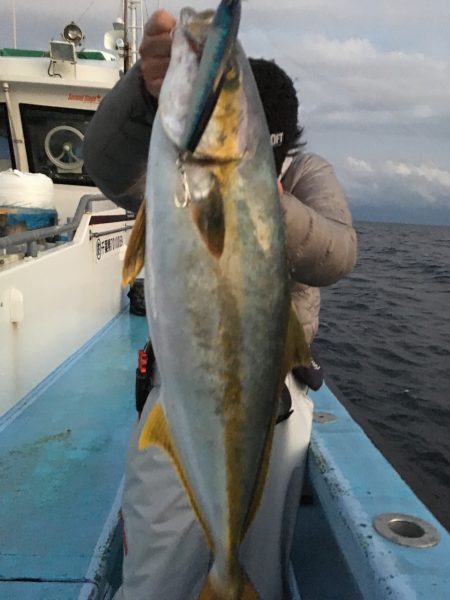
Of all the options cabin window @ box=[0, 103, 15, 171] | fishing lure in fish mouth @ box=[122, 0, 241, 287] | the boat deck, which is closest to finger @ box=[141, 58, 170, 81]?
fishing lure in fish mouth @ box=[122, 0, 241, 287]

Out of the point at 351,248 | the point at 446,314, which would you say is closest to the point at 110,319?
the point at 351,248

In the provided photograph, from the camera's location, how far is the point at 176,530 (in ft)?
6.69

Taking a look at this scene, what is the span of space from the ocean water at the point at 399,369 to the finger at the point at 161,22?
92.0 inches

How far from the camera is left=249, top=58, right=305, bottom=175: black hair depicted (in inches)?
81.9

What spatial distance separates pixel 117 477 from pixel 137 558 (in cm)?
167

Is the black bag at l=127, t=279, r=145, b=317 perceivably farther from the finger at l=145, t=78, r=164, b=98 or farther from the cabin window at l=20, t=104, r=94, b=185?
the finger at l=145, t=78, r=164, b=98

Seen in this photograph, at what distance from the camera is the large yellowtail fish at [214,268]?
4.40ft

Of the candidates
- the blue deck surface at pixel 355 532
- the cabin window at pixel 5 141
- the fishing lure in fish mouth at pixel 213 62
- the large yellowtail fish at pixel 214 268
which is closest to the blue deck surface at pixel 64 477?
the blue deck surface at pixel 355 532

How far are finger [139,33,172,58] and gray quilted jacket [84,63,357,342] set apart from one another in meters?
0.13

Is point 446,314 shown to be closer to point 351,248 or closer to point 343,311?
point 343,311

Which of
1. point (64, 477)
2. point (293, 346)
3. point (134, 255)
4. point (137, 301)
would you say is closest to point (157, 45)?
point (134, 255)

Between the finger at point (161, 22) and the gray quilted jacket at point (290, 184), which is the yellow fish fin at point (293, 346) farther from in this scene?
the finger at point (161, 22)

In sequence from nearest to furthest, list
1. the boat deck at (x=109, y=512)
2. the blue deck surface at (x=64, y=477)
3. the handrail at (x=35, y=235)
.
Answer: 1. the boat deck at (x=109, y=512)
2. the blue deck surface at (x=64, y=477)
3. the handrail at (x=35, y=235)

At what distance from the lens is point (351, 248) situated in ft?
5.95
